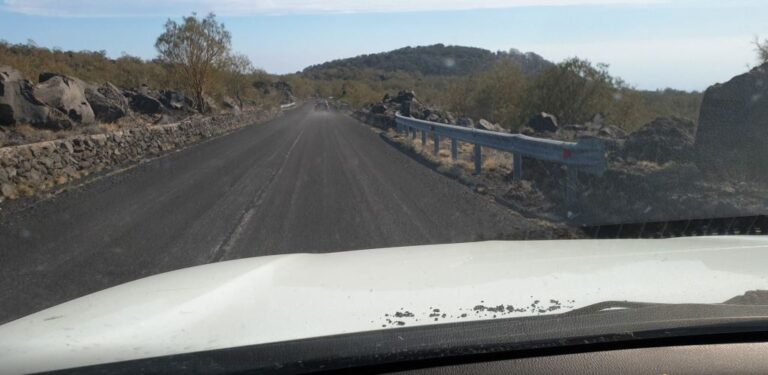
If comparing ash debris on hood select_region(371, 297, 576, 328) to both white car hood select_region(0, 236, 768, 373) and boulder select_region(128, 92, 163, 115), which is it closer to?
white car hood select_region(0, 236, 768, 373)

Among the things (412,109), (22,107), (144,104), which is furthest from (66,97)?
(412,109)

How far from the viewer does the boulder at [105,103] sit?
25.4 m

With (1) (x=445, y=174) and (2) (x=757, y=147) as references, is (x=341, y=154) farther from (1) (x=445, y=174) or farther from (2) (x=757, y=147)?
(2) (x=757, y=147)

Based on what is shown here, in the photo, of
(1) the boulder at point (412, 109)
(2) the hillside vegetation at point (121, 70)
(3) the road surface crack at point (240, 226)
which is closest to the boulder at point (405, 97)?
(1) the boulder at point (412, 109)

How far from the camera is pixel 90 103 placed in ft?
82.3

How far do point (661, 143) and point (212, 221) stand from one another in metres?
7.88

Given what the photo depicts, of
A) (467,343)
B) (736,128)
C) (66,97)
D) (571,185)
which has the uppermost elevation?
(66,97)

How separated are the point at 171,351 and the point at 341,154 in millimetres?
18660

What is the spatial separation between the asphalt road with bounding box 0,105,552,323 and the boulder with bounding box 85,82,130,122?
9.57 m

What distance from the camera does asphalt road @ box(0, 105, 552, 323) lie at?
7703 millimetres

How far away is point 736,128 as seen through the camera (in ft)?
37.1

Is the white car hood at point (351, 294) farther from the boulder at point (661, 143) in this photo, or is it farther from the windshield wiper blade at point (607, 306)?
the boulder at point (661, 143)

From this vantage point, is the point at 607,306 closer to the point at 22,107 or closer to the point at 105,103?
the point at 22,107

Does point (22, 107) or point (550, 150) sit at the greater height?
point (22, 107)
